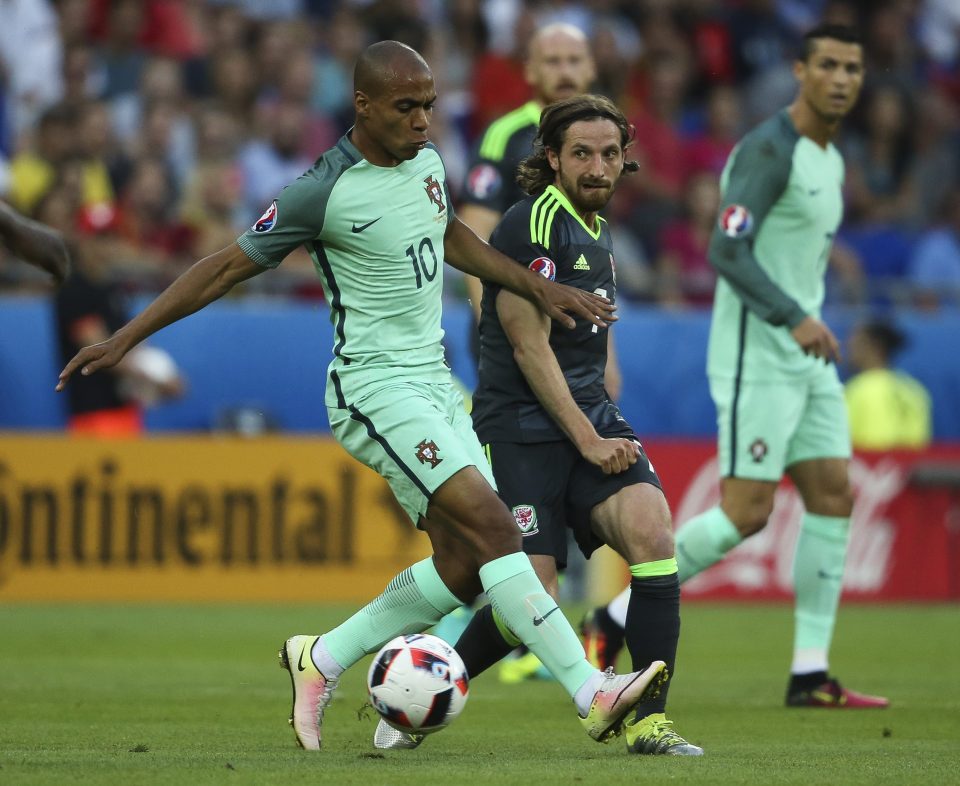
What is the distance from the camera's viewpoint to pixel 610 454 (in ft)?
20.3

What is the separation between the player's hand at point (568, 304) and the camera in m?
6.24

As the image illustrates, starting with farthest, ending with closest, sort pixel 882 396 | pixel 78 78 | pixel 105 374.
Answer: pixel 78 78, pixel 882 396, pixel 105 374

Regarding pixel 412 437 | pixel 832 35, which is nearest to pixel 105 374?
pixel 832 35

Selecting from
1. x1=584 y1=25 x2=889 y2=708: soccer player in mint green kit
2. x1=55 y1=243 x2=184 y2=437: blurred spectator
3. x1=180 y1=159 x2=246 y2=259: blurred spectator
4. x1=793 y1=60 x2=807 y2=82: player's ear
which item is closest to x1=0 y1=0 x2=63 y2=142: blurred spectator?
x1=180 y1=159 x2=246 y2=259: blurred spectator

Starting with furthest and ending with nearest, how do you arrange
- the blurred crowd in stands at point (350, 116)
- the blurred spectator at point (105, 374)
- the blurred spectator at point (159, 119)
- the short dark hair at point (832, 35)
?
the blurred spectator at point (159, 119) < the blurred crowd in stands at point (350, 116) < the blurred spectator at point (105, 374) < the short dark hair at point (832, 35)

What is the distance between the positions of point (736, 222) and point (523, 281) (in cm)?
191

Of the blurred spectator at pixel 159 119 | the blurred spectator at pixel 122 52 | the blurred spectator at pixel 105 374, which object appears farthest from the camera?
the blurred spectator at pixel 122 52

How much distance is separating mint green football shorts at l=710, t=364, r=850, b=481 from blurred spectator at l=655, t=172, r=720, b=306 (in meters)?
6.57

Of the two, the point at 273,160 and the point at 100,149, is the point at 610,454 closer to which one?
the point at 100,149

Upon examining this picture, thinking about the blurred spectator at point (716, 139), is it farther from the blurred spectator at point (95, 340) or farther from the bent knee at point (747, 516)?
the bent knee at point (747, 516)

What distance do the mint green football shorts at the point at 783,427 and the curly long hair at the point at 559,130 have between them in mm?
1680

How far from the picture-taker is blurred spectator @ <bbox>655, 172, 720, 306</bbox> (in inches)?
580

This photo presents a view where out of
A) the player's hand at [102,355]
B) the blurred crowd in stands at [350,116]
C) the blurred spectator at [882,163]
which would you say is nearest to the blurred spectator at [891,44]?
the blurred crowd in stands at [350,116]

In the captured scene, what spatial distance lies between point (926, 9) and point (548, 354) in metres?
15.1
